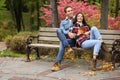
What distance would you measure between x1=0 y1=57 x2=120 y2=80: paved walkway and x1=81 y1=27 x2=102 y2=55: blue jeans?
1.77ft

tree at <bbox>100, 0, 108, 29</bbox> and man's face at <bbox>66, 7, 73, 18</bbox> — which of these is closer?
man's face at <bbox>66, 7, 73, 18</bbox>

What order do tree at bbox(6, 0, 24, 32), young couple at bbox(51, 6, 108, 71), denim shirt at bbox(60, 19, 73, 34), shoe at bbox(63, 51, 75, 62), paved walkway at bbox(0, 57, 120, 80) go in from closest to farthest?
paved walkway at bbox(0, 57, 120, 80) → young couple at bbox(51, 6, 108, 71) → denim shirt at bbox(60, 19, 73, 34) → shoe at bbox(63, 51, 75, 62) → tree at bbox(6, 0, 24, 32)

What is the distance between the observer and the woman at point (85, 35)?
338 inches

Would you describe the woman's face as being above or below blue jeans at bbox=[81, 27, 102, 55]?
above

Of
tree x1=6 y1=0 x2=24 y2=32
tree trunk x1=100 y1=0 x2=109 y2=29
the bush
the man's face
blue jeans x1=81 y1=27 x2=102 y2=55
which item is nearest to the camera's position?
blue jeans x1=81 y1=27 x2=102 y2=55

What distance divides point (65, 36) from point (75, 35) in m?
0.26

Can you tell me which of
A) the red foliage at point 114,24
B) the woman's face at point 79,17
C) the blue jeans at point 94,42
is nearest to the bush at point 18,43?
the woman's face at point 79,17

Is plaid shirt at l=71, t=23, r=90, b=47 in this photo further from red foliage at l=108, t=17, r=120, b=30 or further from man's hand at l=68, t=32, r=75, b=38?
red foliage at l=108, t=17, r=120, b=30

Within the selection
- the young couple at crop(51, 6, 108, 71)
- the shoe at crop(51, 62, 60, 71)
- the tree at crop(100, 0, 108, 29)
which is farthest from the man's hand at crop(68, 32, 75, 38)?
the tree at crop(100, 0, 108, 29)

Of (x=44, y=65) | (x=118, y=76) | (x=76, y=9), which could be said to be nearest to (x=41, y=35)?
(x=44, y=65)

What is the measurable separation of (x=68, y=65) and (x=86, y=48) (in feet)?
2.74

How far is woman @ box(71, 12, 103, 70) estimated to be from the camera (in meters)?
8.59

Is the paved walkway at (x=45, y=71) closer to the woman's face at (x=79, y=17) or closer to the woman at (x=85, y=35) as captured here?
the woman at (x=85, y=35)

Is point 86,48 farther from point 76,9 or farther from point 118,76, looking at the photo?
point 76,9
